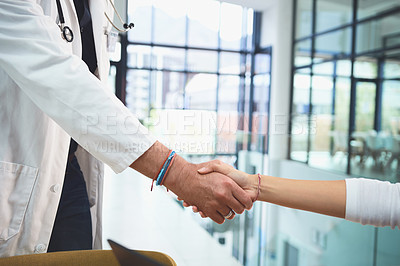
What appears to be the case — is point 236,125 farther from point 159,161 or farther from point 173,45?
point 159,161

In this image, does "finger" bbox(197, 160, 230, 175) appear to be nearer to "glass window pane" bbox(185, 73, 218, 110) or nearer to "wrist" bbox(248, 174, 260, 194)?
"wrist" bbox(248, 174, 260, 194)

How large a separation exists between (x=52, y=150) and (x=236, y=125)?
8.83 metres

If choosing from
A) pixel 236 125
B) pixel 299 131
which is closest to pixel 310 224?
pixel 299 131

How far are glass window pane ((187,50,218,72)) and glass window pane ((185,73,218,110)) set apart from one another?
171 mm

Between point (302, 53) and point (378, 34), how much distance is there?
2282 millimetres

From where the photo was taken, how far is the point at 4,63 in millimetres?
789

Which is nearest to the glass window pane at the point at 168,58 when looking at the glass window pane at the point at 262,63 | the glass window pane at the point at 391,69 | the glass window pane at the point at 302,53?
the glass window pane at the point at 262,63

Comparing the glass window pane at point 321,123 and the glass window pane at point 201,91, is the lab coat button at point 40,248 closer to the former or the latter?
the glass window pane at point 321,123

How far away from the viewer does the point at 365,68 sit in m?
6.13

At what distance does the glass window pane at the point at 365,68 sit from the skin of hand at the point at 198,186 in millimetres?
5597

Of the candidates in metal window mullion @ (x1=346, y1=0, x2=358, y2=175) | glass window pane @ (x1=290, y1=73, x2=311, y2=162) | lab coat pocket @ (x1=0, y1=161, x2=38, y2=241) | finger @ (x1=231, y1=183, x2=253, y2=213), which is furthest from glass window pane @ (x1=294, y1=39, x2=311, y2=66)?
lab coat pocket @ (x1=0, y1=161, x2=38, y2=241)

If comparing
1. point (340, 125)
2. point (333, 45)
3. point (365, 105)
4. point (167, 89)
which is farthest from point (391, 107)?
point (167, 89)

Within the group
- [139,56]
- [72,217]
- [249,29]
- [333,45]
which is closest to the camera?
[72,217]

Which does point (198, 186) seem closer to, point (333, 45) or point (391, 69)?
point (391, 69)
